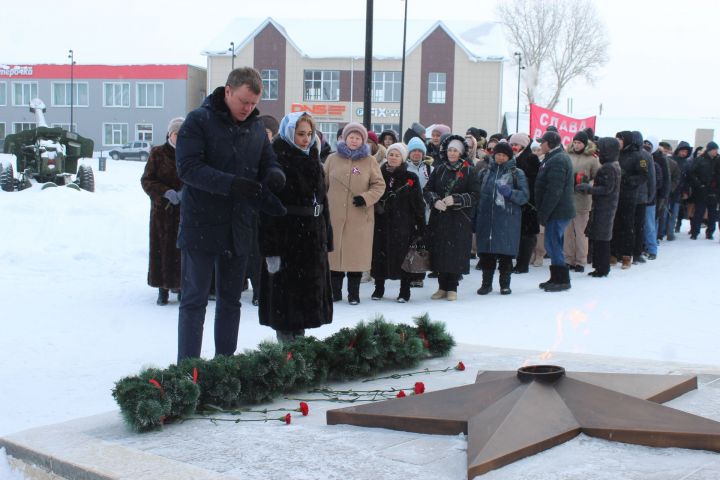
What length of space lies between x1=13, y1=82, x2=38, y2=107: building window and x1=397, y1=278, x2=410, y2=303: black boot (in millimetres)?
57760

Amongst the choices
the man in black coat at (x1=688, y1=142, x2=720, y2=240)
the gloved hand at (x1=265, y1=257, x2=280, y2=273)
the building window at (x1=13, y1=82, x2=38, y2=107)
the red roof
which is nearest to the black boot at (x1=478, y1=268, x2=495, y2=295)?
the gloved hand at (x1=265, y1=257, x2=280, y2=273)

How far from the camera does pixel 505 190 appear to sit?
10039mm

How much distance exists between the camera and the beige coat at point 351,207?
28.9 ft

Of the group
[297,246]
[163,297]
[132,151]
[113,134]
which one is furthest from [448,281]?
[113,134]

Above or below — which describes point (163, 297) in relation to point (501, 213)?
below

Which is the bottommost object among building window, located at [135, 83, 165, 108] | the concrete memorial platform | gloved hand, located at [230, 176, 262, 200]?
the concrete memorial platform

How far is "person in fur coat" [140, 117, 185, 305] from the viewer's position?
27.1ft

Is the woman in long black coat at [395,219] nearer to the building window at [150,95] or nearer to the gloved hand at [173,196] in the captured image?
the gloved hand at [173,196]

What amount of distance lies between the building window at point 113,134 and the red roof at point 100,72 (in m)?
3.32

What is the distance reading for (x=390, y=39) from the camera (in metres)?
47.3

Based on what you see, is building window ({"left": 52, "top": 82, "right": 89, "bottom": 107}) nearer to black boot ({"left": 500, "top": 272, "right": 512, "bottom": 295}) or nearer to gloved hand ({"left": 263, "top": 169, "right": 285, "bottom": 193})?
black boot ({"left": 500, "top": 272, "right": 512, "bottom": 295})

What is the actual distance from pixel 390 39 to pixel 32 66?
91.2 feet

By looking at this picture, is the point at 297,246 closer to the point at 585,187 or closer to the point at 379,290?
the point at 379,290

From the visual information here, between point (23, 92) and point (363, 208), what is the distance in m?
58.8
